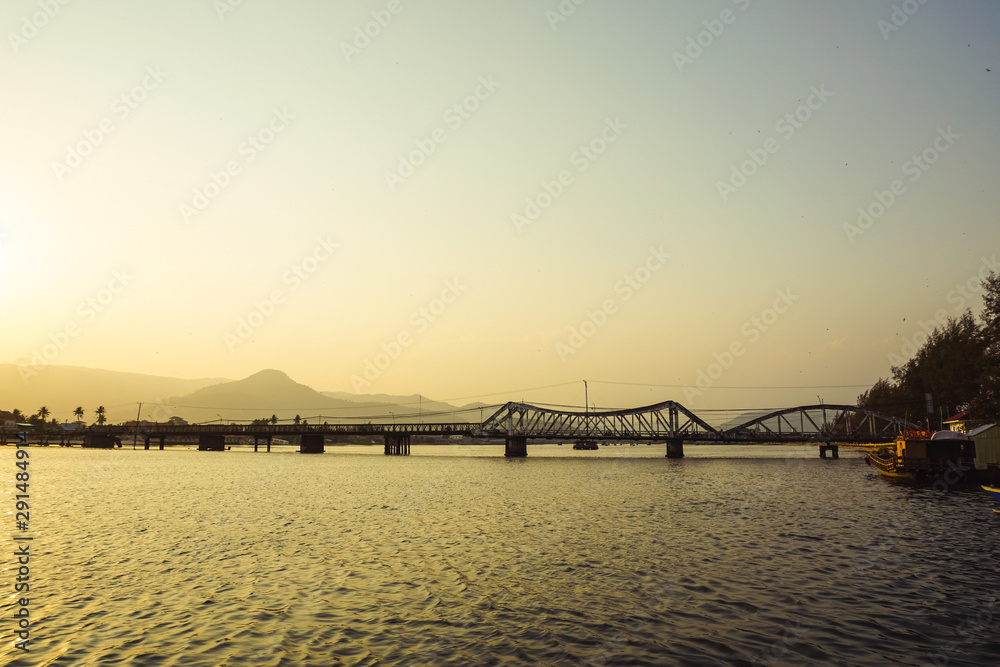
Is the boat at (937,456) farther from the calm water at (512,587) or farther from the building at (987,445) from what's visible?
the calm water at (512,587)

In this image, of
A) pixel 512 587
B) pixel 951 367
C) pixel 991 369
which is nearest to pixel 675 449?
pixel 951 367

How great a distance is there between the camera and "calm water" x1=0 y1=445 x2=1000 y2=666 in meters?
16.0

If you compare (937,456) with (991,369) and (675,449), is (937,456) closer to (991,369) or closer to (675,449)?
(991,369)

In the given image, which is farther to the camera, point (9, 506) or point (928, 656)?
point (9, 506)

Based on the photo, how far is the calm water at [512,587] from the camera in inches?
631

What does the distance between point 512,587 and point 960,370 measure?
134 m

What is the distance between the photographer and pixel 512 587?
23.0 metres

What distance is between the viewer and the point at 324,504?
176 ft

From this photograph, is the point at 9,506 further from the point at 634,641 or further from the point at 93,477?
the point at 634,641

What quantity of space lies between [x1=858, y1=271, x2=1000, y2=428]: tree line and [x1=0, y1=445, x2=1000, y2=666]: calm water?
4906 centimetres

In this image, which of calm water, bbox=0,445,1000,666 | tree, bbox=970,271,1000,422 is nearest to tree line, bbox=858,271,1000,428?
tree, bbox=970,271,1000,422

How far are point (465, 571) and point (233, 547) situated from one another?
1363 centimetres

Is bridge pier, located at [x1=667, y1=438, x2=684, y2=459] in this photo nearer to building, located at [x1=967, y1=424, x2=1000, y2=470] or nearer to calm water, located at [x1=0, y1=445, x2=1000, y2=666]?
building, located at [x1=967, y1=424, x2=1000, y2=470]

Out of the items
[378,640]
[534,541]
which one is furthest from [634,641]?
[534,541]
